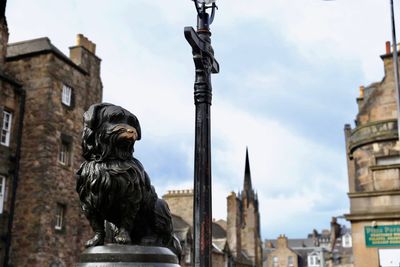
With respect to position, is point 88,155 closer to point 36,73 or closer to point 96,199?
point 96,199

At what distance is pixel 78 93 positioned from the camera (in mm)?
24047

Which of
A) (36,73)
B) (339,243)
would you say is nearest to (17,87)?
(36,73)

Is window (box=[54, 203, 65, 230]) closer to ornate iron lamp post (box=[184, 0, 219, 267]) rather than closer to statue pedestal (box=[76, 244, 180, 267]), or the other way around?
ornate iron lamp post (box=[184, 0, 219, 267])

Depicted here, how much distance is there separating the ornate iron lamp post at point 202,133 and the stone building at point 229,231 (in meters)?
33.7

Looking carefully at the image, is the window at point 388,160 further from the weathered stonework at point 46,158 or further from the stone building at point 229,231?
the stone building at point 229,231

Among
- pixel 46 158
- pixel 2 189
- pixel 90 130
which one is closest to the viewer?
pixel 90 130

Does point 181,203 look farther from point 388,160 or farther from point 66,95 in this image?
point 388,160

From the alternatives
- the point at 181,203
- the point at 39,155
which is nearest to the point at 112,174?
the point at 39,155

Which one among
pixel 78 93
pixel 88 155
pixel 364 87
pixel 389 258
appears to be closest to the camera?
pixel 88 155

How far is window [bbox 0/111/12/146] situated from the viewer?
69.3 ft

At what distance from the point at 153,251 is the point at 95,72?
74.9 ft

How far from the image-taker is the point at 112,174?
13.3 feet

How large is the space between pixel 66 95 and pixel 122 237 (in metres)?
20.2

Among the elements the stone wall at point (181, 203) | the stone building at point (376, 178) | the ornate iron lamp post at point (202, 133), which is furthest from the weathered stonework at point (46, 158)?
the stone wall at point (181, 203)
